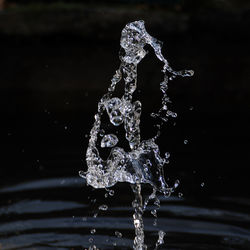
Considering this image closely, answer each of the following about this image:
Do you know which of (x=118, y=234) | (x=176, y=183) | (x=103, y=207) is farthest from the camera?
(x=176, y=183)

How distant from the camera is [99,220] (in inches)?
109

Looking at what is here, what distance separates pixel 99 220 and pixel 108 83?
2.27 meters

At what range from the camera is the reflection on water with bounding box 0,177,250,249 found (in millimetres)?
2527

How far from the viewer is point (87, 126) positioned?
12.9 ft

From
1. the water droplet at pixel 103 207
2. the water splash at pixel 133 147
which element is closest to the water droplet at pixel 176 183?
the water splash at pixel 133 147

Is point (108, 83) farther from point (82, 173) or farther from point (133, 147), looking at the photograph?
point (133, 147)

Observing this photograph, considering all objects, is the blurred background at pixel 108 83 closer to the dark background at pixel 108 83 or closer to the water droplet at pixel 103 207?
the dark background at pixel 108 83

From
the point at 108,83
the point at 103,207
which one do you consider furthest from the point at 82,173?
the point at 108,83

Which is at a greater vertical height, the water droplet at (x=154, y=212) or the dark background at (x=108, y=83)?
the water droplet at (x=154, y=212)

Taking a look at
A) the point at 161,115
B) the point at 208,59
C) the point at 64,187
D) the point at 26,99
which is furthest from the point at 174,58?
the point at 64,187

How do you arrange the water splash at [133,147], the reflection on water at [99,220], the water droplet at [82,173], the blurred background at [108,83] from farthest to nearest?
the blurred background at [108,83], the water droplet at [82,173], the water splash at [133,147], the reflection on water at [99,220]

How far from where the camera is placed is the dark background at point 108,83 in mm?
3383

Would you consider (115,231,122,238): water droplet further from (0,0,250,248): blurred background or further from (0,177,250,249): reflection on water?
(0,0,250,248): blurred background

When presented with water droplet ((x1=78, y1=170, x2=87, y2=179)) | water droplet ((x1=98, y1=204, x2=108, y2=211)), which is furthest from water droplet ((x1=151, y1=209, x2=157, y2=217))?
water droplet ((x1=78, y1=170, x2=87, y2=179))
